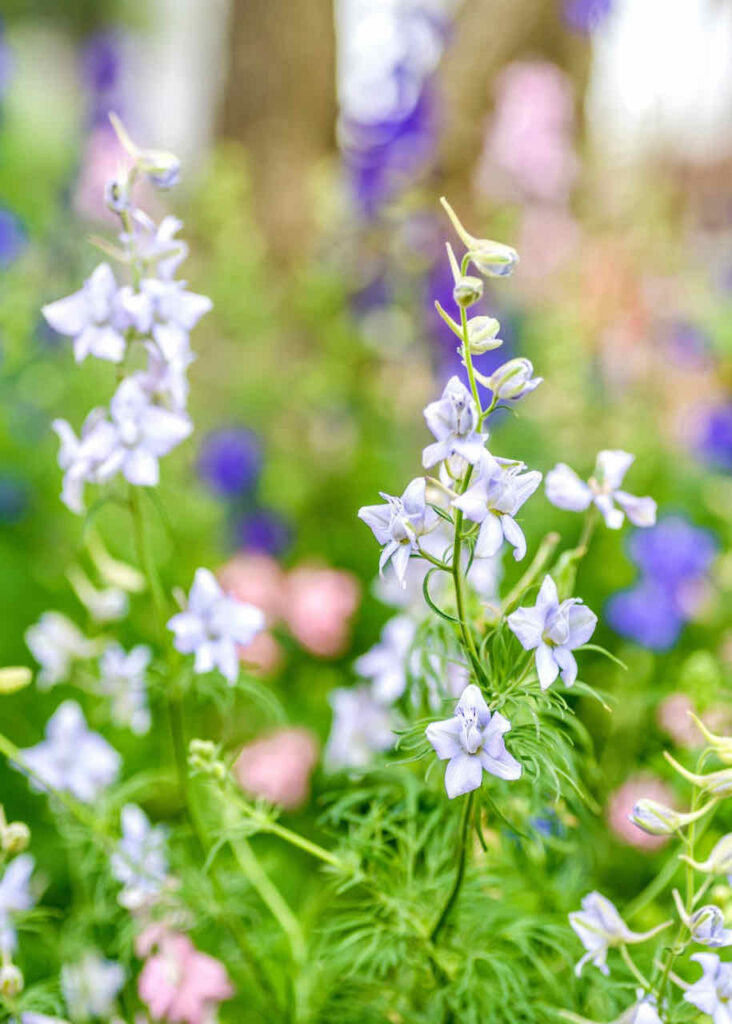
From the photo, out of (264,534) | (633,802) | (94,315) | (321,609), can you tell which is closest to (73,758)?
(94,315)

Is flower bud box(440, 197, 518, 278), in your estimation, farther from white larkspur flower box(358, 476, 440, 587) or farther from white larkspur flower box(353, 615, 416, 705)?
white larkspur flower box(353, 615, 416, 705)

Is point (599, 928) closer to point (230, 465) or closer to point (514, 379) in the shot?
point (514, 379)

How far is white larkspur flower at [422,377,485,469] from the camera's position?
565mm

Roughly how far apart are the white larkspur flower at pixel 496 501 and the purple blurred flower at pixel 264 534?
1532mm

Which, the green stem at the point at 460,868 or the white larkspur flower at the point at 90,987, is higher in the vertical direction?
the green stem at the point at 460,868

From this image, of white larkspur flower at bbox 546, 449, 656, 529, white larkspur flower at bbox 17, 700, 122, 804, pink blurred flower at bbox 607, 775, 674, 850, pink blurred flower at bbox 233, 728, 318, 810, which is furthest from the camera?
pink blurred flower at bbox 233, 728, 318, 810

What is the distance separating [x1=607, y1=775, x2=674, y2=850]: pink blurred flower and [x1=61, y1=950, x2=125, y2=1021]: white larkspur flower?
539 millimetres

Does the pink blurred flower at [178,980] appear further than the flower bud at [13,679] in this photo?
Yes

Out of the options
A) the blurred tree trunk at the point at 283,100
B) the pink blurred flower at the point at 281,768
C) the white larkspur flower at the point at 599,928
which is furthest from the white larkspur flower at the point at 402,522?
the blurred tree trunk at the point at 283,100

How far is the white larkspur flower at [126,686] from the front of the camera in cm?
90

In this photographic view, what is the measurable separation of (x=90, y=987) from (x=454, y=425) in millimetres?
629

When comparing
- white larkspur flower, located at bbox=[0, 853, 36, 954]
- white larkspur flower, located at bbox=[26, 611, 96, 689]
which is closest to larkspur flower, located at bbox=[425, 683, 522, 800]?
white larkspur flower, located at bbox=[0, 853, 36, 954]

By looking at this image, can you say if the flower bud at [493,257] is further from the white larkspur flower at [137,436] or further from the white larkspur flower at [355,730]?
the white larkspur flower at [355,730]

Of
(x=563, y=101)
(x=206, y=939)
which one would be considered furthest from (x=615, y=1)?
(x=206, y=939)
